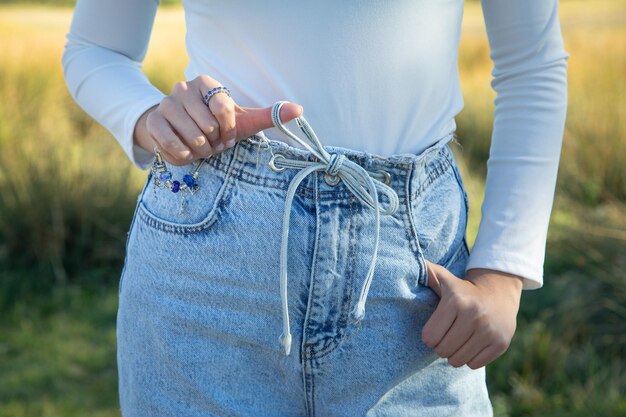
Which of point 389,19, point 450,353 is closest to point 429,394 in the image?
point 450,353

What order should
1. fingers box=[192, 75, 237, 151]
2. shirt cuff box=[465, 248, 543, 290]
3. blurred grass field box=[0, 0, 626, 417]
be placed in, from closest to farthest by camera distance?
fingers box=[192, 75, 237, 151], shirt cuff box=[465, 248, 543, 290], blurred grass field box=[0, 0, 626, 417]

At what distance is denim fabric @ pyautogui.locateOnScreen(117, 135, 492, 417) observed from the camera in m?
0.96

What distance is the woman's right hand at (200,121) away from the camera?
3.05 ft

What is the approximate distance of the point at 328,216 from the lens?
959 mm

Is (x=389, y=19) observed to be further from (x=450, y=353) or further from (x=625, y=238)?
(x=625, y=238)

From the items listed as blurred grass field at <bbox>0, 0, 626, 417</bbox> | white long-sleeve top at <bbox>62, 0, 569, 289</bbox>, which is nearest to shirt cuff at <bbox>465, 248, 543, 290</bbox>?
white long-sleeve top at <bbox>62, 0, 569, 289</bbox>

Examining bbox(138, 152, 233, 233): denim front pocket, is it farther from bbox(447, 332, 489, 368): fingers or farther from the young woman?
bbox(447, 332, 489, 368): fingers

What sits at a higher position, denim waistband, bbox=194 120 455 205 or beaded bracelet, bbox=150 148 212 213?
denim waistband, bbox=194 120 455 205

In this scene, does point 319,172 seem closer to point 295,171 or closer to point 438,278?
point 295,171

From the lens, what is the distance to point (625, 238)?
3.20 metres

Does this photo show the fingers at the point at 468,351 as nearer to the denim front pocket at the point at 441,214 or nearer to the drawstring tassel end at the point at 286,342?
the denim front pocket at the point at 441,214

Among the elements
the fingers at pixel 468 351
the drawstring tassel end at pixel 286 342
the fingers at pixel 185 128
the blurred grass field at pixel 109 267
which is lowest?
the blurred grass field at pixel 109 267

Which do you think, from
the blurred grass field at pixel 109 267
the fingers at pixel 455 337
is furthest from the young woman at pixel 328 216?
the blurred grass field at pixel 109 267

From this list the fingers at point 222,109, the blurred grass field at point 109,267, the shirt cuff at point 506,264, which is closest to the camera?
the fingers at point 222,109
